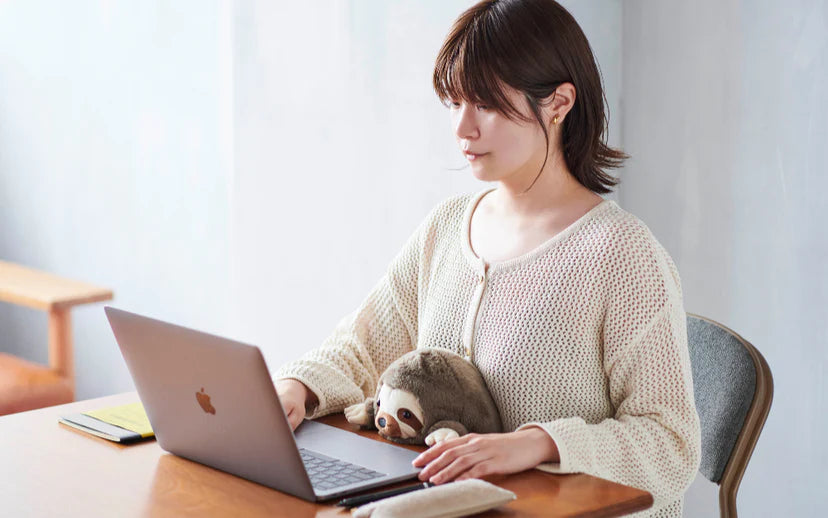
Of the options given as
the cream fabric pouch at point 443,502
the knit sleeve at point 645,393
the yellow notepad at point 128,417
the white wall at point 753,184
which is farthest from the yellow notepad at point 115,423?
the white wall at point 753,184

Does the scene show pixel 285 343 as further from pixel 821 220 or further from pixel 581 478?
pixel 581 478

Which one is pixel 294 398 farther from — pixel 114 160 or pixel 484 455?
pixel 114 160

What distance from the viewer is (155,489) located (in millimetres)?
1033

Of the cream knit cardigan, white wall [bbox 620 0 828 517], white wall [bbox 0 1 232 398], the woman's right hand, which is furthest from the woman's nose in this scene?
white wall [bbox 0 1 232 398]

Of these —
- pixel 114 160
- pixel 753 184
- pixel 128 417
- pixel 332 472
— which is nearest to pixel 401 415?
pixel 332 472

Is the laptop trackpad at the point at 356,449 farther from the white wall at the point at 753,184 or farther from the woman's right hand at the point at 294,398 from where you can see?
the white wall at the point at 753,184

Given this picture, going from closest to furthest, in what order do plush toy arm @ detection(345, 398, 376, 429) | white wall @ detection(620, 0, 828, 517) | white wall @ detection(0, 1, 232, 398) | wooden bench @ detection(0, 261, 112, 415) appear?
1. plush toy arm @ detection(345, 398, 376, 429)
2. white wall @ detection(620, 0, 828, 517)
3. wooden bench @ detection(0, 261, 112, 415)
4. white wall @ detection(0, 1, 232, 398)

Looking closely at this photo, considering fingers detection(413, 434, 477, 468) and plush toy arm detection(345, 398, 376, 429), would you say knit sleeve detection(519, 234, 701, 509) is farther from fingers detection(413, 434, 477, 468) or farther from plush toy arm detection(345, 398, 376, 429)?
plush toy arm detection(345, 398, 376, 429)

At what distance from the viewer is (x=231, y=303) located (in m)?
2.58

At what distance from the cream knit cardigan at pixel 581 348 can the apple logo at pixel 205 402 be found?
0.86 feet

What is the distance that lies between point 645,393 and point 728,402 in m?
0.18

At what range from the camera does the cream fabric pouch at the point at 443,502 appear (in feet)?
2.93

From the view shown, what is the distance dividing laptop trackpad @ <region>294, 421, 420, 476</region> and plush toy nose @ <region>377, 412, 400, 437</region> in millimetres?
14

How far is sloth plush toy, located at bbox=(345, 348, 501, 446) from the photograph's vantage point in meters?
1.16
